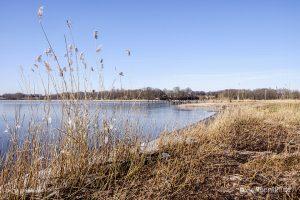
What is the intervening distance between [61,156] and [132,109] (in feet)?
4.83

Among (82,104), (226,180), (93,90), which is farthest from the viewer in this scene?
(93,90)

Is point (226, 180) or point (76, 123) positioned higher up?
point (76, 123)

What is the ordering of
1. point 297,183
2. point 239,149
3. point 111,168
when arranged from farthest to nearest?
point 239,149
point 111,168
point 297,183

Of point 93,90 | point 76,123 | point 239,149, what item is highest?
point 93,90

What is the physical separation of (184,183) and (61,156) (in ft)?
3.80

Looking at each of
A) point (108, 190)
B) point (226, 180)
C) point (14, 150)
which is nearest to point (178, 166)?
point (226, 180)

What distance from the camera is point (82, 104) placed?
150 inches

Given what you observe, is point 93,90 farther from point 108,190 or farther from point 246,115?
point 246,115

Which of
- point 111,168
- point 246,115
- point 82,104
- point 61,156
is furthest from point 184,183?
point 246,115

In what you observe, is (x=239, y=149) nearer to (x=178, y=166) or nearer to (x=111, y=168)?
(x=178, y=166)

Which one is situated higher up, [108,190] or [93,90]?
[93,90]

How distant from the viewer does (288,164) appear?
153 inches

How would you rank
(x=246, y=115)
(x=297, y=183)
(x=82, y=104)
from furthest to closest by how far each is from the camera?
(x=246, y=115), (x=82, y=104), (x=297, y=183)

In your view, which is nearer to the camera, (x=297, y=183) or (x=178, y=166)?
(x=297, y=183)
